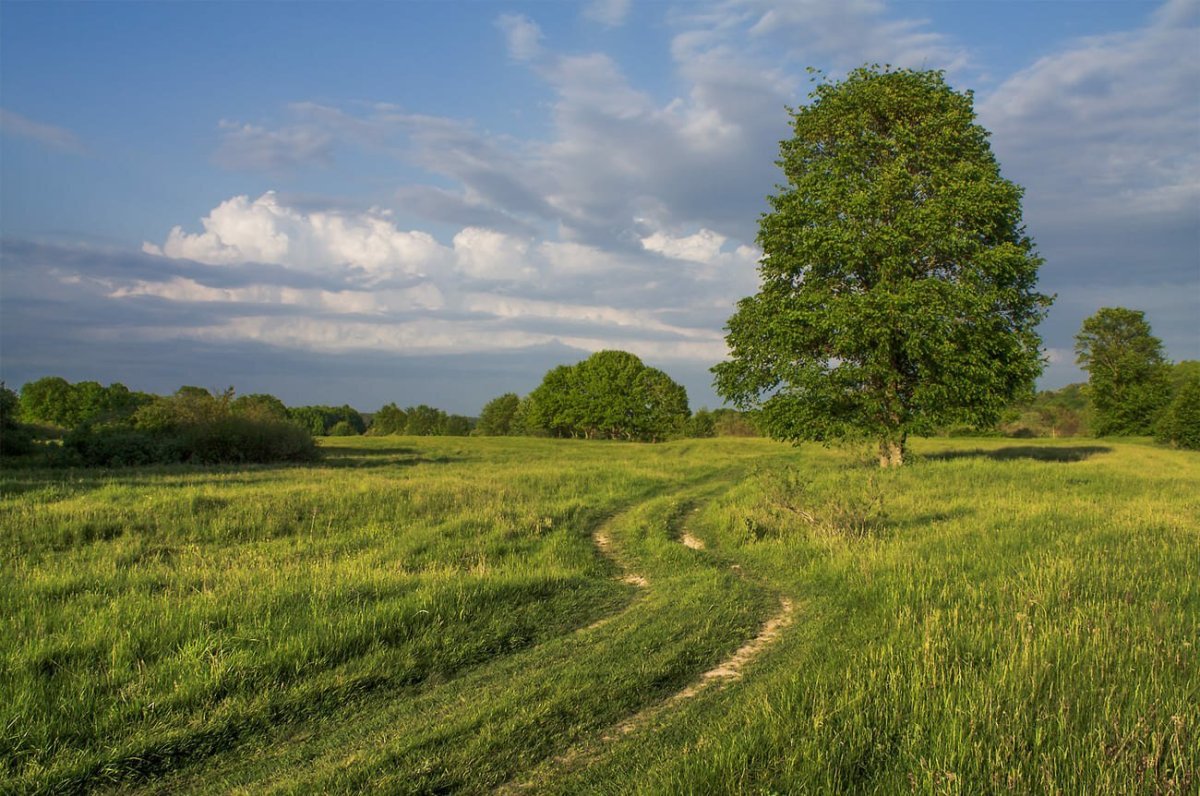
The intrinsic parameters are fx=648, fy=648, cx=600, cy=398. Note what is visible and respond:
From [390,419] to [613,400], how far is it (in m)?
69.3

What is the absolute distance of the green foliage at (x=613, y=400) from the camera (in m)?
86.4

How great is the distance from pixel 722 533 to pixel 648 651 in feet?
29.3

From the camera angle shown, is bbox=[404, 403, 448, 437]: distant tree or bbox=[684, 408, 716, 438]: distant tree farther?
bbox=[404, 403, 448, 437]: distant tree

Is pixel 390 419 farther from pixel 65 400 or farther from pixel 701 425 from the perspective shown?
pixel 701 425

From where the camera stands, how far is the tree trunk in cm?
2806

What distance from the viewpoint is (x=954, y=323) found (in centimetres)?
2389

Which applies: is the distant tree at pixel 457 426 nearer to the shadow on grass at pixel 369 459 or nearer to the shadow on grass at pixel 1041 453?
the shadow on grass at pixel 369 459

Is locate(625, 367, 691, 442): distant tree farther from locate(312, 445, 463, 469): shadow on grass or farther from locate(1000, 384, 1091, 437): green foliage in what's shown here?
locate(1000, 384, 1091, 437): green foliage

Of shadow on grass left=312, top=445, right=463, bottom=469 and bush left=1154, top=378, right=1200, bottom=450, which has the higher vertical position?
bush left=1154, top=378, right=1200, bottom=450

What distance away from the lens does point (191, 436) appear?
3781 cm

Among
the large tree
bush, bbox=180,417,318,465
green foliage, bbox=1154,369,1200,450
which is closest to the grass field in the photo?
the large tree

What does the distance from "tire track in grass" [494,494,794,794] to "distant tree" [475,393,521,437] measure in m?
110

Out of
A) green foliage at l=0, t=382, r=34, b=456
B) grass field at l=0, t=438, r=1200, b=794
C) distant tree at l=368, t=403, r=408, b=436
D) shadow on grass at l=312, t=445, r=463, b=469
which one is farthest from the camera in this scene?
distant tree at l=368, t=403, r=408, b=436

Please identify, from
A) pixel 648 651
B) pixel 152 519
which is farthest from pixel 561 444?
pixel 648 651
